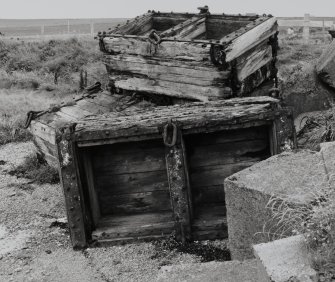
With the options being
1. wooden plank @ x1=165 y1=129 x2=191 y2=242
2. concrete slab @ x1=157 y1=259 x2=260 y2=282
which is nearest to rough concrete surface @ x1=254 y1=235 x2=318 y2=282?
concrete slab @ x1=157 y1=259 x2=260 y2=282

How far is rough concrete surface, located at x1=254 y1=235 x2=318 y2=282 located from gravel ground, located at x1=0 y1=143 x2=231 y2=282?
1.83 m

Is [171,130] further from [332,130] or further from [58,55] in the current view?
[58,55]

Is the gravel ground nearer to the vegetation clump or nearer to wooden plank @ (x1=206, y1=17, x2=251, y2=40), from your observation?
the vegetation clump

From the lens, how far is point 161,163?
496cm

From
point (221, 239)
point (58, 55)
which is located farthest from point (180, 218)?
point (58, 55)

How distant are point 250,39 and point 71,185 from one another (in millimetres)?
2685

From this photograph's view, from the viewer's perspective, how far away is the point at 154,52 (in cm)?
620

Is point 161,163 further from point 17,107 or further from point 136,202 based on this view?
point 17,107

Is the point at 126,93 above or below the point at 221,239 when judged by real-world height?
above

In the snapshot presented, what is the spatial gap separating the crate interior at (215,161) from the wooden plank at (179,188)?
117 millimetres

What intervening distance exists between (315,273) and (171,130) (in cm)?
236

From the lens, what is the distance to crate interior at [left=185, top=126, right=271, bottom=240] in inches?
192

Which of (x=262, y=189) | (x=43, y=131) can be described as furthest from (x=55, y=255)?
(x=262, y=189)

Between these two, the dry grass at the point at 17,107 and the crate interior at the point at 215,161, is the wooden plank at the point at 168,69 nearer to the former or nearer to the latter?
the crate interior at the point at 215,161
